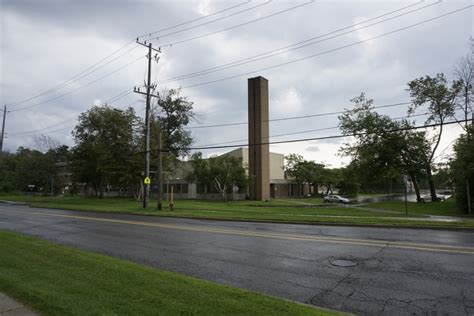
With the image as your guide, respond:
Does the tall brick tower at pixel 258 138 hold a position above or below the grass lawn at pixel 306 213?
above

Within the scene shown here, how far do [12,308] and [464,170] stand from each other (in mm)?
28730

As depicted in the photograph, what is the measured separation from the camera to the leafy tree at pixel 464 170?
24.9 m

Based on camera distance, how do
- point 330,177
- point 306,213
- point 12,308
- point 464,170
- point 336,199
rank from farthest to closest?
point 330,177 < point 336,199 < point 464,170 < point 306,213 < point 12,308

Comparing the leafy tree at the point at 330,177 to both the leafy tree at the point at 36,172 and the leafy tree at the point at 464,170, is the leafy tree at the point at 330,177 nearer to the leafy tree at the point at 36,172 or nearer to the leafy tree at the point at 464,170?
the leafy tree at the point at 464,170

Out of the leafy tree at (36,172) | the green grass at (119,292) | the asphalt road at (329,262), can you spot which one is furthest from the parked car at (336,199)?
the leafy tree at (36,172)

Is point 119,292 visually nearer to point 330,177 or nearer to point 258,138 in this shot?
point 258,138

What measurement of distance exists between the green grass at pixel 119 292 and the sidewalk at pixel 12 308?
0.38ft

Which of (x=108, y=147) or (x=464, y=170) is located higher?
(x=108, y=147)

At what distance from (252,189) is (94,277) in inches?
1859

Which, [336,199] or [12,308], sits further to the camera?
[336,199]

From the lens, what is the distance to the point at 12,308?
15.3 ft

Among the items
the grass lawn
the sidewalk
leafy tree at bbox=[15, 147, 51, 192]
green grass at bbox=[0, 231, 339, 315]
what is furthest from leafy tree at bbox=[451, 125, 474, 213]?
leafy tree at bbox=[15, 147, 51, 192]

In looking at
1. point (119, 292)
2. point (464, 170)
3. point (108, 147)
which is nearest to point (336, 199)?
point (464, 170)

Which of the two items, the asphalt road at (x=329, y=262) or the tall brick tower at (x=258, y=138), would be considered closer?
the asphalt road at (x=329, y=262)
